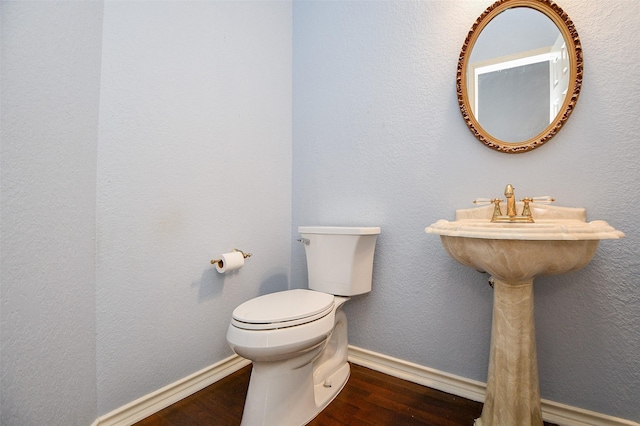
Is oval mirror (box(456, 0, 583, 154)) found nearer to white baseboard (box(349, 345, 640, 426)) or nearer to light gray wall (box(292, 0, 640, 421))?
light gray wall (box(292, 0, 640, 421))

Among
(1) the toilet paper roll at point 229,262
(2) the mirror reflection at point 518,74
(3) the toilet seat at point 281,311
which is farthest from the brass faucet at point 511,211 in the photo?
(1) the toilet paper roll at point 229,262

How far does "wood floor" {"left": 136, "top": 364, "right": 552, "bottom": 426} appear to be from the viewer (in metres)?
1.12

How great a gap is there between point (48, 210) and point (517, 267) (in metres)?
1.35

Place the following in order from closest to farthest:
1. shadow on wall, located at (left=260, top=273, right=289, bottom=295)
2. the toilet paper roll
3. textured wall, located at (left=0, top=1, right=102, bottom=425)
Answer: textured wall, located at (left=0, top=1, right=102, bottom=425)
the toilet paper roll
shadow on wall, located at (left=260, top=273, right=289, bottom=295)

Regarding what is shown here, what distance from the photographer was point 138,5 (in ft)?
3.75

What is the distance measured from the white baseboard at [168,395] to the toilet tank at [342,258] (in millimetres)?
579

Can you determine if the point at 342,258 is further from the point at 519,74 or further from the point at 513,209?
the point at 519,74

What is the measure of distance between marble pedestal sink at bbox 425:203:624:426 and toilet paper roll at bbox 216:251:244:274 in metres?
0.88

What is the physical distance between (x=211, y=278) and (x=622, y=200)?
166 centimetres

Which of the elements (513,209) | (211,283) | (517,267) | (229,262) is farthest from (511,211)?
(211,283)

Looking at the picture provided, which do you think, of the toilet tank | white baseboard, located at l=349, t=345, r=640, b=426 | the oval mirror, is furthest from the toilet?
A: the oval mirror

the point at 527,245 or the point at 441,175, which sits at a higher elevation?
the point at 441,175

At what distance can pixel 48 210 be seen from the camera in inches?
33.1

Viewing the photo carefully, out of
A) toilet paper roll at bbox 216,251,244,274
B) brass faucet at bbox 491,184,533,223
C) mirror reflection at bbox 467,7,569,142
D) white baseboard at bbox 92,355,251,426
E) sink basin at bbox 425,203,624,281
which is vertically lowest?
white baseboard at bbox 92,355,251,426
